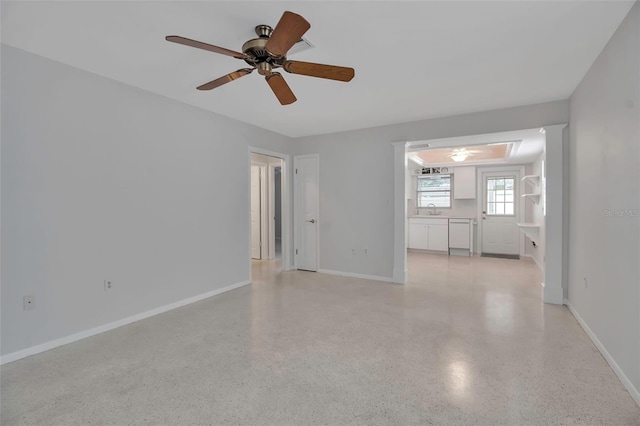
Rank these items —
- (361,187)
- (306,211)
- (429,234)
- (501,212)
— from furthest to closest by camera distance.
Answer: (429,234) → (501,212) → (306,211) → (361,187)

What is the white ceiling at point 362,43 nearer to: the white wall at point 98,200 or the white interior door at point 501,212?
the white wall at point 98,200

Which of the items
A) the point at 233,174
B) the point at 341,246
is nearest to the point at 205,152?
the point at 233,174

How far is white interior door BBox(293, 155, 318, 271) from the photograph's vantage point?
5445mm

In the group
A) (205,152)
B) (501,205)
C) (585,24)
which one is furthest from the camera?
(501,205)

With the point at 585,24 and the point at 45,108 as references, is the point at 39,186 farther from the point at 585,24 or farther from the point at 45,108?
the point at 585,24

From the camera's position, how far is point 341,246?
5.18 meters

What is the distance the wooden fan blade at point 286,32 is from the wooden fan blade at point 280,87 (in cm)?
35

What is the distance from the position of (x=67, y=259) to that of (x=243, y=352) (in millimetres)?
1789

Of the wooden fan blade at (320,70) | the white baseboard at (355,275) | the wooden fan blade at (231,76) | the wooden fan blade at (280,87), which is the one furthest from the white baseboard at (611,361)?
the wooden fan blade at (231,76)

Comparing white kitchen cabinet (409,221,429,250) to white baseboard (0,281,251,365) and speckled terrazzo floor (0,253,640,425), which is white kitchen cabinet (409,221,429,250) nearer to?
speckled terrazzo floor (0,253,640,425)

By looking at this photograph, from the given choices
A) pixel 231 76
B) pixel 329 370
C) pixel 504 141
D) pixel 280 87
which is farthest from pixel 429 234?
pixel 231 76

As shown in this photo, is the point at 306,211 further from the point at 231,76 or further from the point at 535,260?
the point at 535,260

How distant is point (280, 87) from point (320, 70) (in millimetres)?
438

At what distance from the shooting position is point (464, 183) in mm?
7449
